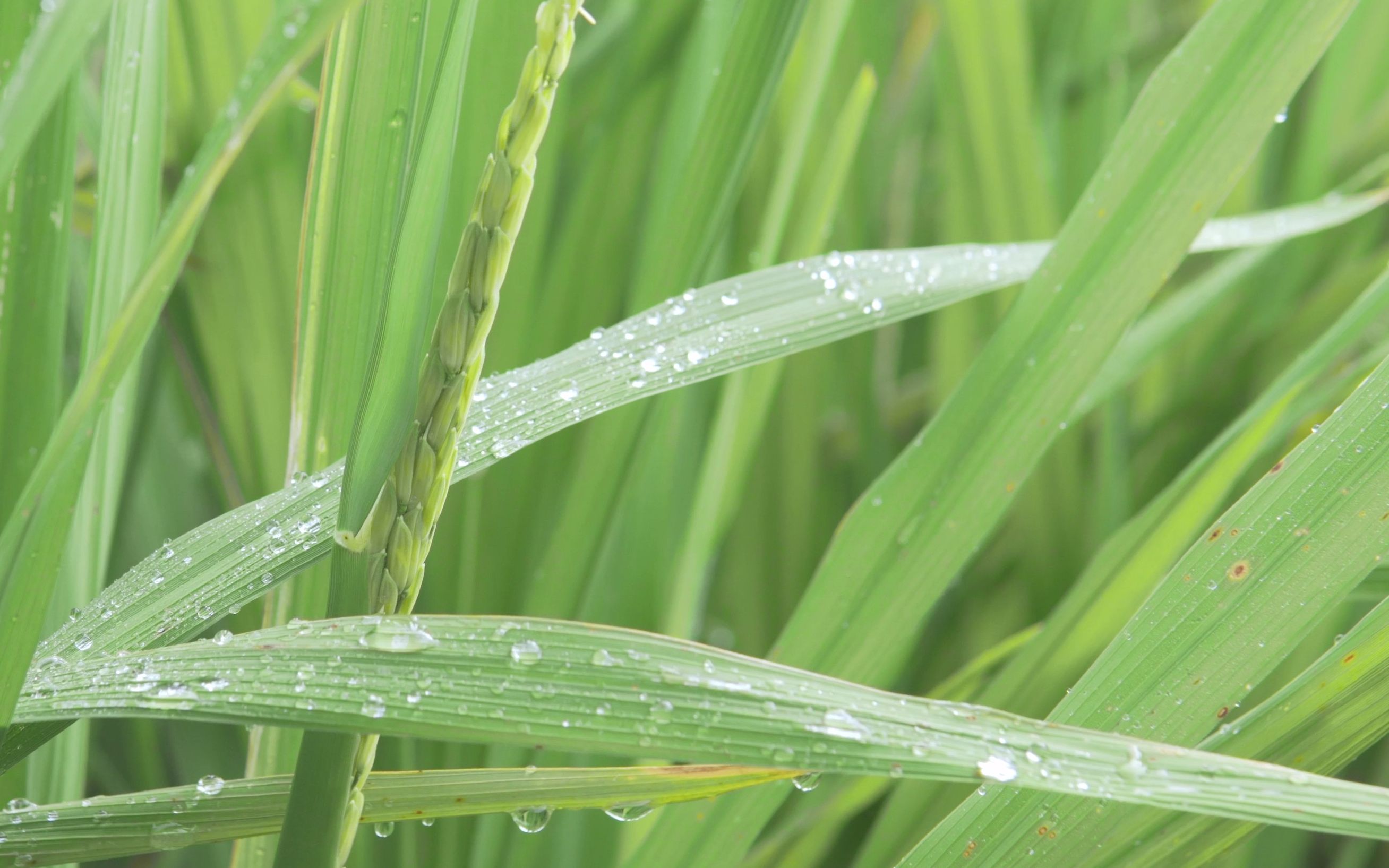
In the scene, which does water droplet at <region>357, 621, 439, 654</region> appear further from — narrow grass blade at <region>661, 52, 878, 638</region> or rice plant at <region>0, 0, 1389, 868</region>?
narrow grass blade at <region>661, 52, 878, 638</region>

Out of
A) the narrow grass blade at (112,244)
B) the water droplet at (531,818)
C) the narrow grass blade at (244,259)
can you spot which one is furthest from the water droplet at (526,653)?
the narrow grass blade at (244,259)

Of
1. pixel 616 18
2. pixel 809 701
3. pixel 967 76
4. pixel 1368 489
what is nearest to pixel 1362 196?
pixel 967 76

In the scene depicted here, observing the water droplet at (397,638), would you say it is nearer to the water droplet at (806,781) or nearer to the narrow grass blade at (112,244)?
the water droplet at (806,781)

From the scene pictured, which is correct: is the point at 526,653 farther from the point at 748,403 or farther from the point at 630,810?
the point at 748,403

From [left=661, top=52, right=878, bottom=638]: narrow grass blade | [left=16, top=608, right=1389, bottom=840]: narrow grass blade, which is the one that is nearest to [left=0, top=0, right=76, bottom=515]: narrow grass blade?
[left=16, top=608, right=1389, bottom=840]: narrow grass blade

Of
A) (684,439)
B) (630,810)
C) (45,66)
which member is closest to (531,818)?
(630,810)
